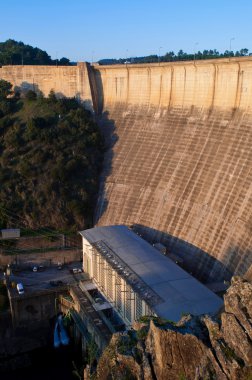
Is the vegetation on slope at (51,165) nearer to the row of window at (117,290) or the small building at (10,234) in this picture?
the small building at (10,234)

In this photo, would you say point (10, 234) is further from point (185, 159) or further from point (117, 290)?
point (185, 159)

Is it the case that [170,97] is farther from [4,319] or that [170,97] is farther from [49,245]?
[4,319]

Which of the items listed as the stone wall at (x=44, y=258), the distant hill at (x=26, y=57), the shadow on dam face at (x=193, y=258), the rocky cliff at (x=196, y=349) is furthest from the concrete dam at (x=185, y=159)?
the distant hill at (x=26, y=57)

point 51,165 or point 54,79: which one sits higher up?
point 54,79

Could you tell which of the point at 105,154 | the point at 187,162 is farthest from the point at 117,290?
the point at 105,154

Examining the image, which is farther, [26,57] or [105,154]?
[26,57]

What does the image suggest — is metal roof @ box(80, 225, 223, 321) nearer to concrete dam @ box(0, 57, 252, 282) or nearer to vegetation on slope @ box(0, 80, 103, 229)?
concrete dam @ box(0, 57, 252, 282)
